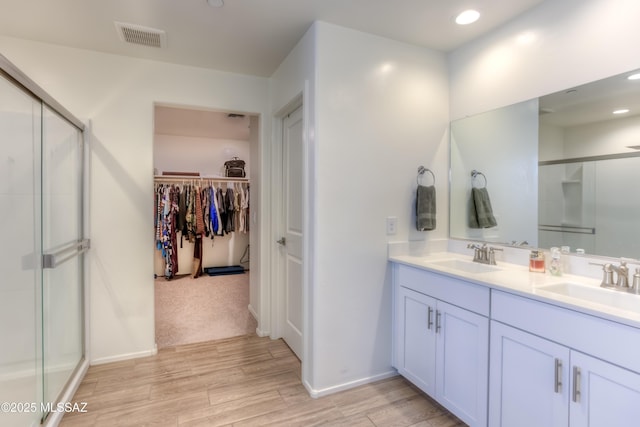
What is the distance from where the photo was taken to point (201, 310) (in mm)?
3842

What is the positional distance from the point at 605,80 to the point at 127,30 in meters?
2.94

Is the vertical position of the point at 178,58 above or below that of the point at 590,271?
above

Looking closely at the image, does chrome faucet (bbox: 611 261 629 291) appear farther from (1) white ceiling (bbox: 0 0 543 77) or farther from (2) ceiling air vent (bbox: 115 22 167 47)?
(2) ceiling air vent (bbox: 115 22 167 47)

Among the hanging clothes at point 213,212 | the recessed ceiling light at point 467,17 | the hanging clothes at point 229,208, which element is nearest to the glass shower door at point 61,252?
the recessed ceiling light at point 467,17

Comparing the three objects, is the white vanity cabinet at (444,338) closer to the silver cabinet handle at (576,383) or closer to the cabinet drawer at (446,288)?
the cabinet drawer at (446,288)

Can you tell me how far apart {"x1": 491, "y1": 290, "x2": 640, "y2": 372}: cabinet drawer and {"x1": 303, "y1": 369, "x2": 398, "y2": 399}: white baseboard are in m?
1.07

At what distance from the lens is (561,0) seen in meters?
1.81

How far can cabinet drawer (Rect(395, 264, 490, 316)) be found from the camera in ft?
5.58

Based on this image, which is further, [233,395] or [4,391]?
[233,395]

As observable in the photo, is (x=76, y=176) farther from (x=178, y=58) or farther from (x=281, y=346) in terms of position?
(x=281, y=346)

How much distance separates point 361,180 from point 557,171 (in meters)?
1.18

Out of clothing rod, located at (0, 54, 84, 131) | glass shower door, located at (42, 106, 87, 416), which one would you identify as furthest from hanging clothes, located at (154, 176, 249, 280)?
clothing rod, located at (0, 54, 84, 131)

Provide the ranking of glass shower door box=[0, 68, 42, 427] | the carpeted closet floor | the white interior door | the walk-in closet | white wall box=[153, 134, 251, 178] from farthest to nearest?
white wall box=[153, 134, 251, 178] → the walk-in closet → the carpeted closet floor → the white interior door → glass shower door box=[0, 68, 42, 427]

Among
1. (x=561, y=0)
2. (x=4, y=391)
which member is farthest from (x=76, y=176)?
(x=561, y=0)
